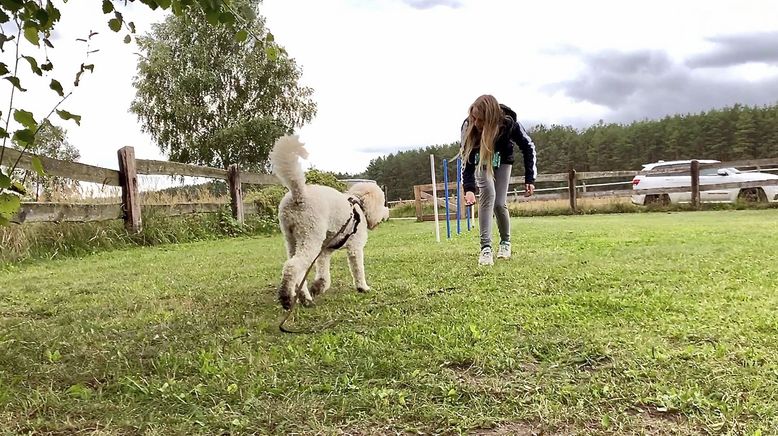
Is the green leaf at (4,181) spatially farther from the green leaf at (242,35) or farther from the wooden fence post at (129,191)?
the wooden fence post at (129,191)

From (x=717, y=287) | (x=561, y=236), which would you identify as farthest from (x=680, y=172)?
(x=717, y=287)

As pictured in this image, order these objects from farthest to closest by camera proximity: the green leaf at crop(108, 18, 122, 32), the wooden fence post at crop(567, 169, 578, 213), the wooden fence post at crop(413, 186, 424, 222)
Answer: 1. the wooden fence post at crop(567, 169, 578, 213)
2. the wooden fence post at crop(413, 186, 424, 222)
3. the green leaf at crop(108, 18, 122, 32)

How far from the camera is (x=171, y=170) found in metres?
9.45

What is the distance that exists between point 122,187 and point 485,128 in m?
5.91

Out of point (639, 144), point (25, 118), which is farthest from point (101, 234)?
point (639, 144)

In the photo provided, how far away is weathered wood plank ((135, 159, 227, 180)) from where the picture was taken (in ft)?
28.6

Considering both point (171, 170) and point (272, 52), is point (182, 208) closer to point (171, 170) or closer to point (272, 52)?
point (171, 170)

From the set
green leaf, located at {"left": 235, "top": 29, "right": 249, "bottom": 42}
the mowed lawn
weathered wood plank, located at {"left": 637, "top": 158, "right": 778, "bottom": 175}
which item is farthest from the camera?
weathered wood plank, located at {"left": 637, "top": 158, "right": 778, "bottom": 175}

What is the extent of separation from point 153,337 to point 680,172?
1735cm

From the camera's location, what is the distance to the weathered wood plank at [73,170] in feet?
19.9

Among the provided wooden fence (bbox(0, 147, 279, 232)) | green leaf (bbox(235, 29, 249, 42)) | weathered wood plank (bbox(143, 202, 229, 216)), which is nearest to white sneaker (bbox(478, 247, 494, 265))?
green leaf (bbox(235, 29, 249, 42))

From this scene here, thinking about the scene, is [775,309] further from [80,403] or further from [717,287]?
[80,403]

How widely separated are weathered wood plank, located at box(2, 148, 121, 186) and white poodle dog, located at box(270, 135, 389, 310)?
4.25 m

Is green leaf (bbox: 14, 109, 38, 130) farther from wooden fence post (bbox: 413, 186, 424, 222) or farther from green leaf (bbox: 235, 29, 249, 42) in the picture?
wooden fence post (bbox: 413, 186, 424, 222)
